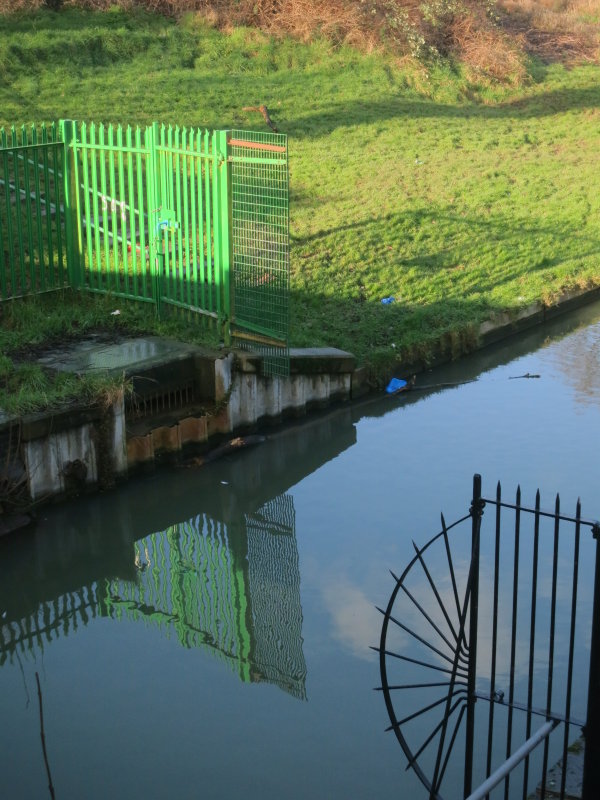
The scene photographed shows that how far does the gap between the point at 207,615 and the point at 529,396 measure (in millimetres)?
5851

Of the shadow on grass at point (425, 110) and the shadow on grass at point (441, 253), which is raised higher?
the shadow on grass at point (425, 110)

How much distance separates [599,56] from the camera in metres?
30.1

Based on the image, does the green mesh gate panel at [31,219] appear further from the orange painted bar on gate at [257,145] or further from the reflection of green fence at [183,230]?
the orange painted bar on gate at [257,145]

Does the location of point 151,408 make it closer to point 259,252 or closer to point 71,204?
point 259,252

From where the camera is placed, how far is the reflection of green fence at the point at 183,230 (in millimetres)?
11055

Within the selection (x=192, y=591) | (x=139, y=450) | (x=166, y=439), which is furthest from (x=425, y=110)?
(x=192, y=591)

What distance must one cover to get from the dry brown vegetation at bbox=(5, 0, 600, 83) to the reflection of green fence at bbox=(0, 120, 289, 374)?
1272 cm

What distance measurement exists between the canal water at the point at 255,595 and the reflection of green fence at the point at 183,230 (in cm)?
160

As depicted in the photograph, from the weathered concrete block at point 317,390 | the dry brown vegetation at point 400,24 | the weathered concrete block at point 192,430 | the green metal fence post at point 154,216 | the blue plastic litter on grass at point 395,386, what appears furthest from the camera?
the dry brown vegetation at point 400,24

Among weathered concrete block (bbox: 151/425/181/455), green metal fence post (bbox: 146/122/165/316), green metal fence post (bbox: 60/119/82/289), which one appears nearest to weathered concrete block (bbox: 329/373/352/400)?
green metal fence post (bbox: 146/122/165/316)

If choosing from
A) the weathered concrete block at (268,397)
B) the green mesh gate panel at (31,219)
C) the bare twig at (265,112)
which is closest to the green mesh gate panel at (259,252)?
the weathered concrete block at (268,397)

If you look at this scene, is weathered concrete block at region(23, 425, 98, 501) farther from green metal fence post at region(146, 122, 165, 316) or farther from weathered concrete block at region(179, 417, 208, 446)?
green metal fence post at region(146, 122, 165, 316)

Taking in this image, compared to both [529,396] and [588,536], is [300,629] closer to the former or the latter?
[588,536]

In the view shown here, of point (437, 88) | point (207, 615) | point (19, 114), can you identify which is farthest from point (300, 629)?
point (437, 88)
